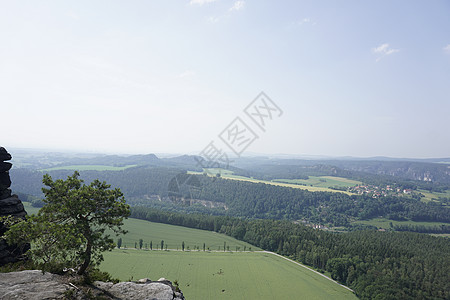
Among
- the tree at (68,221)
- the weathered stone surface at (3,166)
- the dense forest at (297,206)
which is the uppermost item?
the weathered stone surface at (3,166)

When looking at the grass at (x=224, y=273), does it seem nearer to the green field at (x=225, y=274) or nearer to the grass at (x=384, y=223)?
the green field at (x=225, y=274)

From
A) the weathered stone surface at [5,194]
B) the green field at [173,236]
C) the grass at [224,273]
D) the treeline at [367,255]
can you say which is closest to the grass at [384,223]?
the treeline at [367,255]

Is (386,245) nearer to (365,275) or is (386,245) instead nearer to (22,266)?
(365,275)

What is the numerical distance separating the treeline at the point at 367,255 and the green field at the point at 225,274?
7.24m

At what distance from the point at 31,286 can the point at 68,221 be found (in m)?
4.10

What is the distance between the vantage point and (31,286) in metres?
Answer: 14.7

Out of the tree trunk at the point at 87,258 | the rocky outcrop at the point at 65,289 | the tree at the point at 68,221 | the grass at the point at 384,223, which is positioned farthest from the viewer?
the grass at the point at 384,223

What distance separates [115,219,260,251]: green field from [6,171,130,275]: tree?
78231 mm

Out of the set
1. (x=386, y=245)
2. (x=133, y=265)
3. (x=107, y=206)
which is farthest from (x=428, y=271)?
(x=107, y=206)

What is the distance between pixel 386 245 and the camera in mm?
85625

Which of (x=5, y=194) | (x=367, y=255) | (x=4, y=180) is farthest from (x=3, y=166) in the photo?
(x=367, y=255)

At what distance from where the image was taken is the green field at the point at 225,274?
185 feet

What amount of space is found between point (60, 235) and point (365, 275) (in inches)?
3183

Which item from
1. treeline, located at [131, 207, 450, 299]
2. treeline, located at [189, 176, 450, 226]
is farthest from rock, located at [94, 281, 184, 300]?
treeline, located at [189, 176, 450, 226]
